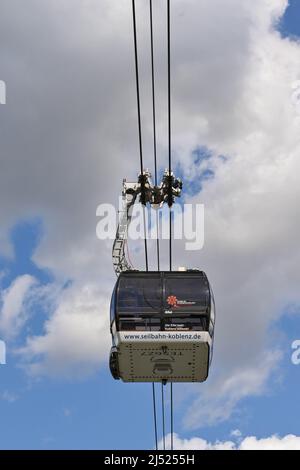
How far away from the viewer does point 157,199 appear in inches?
1214

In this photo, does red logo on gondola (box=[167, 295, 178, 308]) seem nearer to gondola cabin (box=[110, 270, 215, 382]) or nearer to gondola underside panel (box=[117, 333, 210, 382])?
gondola cabin (box=[110, 270, 215, 382])

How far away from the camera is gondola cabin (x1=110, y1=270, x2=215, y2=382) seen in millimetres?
25328

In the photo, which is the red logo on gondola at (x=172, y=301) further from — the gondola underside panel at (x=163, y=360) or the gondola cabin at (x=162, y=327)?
the gondola underside panel at (x=163, y=360)

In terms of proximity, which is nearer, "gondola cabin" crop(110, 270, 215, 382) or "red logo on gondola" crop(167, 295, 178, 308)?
"gondola cabin" crop(110, 270, 215, 382)

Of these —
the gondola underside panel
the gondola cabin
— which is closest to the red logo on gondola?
the gondola cabin

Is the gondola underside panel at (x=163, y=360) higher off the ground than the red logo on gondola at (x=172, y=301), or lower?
lower

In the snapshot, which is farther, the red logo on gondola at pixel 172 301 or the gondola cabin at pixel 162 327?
the red logo on gondola at pixel 172 301

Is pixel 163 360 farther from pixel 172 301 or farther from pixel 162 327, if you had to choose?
pixel 172 301

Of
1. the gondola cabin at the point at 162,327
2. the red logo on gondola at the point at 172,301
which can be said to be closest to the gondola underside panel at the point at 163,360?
the gondola cabin at the point at 162,327

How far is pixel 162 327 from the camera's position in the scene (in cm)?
2559

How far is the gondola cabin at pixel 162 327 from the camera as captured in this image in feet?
83.1

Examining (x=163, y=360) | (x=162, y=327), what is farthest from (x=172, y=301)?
(x=163, y=360)
